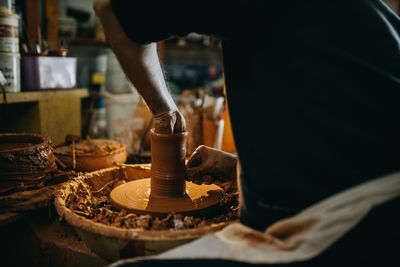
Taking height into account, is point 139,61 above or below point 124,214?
above

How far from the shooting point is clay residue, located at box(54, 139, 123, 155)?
2.45 meters

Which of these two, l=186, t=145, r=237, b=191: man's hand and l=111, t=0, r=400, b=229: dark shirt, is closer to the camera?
l=111, t=0, r=400, b=229: dark shirt

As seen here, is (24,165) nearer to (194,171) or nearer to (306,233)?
(194,171)

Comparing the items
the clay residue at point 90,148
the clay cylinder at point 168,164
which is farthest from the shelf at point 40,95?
the clay cylinder at point 168,164

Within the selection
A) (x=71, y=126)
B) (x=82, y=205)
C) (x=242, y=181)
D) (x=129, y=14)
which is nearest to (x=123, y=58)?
(x=129, y=14)

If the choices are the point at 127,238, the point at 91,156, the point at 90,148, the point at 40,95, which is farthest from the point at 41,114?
the point at 127,238

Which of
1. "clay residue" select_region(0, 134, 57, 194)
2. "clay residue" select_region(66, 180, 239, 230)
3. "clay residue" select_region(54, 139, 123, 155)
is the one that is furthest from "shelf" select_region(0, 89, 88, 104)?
"clay residue" select_region(66, 180, 239, 230)

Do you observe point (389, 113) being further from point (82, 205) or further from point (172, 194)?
point (82, 205)

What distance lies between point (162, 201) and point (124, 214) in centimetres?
21

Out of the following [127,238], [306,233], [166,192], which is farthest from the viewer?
[166,192]

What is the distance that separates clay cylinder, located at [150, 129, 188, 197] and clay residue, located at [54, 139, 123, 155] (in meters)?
0.96

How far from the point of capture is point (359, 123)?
1055mm

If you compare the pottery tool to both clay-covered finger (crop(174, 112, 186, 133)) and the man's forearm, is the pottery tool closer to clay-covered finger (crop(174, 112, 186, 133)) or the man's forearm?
clay-covered finger (crop(174, 112, 186, 133))

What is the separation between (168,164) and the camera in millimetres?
1660
